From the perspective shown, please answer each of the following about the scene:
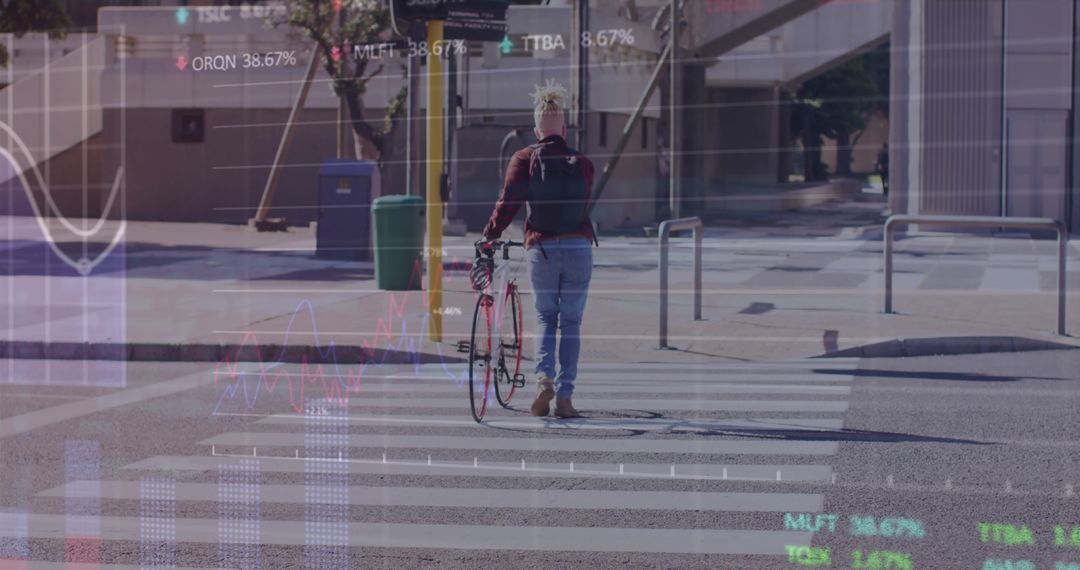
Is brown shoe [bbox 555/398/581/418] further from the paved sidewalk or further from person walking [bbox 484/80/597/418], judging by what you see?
the paved sidewalk

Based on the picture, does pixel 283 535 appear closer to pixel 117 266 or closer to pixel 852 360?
pixel 852 360

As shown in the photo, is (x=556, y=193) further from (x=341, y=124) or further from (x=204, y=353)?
(x=341, y=124)

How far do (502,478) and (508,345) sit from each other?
2046mm

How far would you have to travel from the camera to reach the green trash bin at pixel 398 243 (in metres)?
15.7

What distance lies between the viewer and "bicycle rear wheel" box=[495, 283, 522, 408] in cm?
920

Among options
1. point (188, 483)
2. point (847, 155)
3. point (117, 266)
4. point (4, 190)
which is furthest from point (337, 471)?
point (847, 155)

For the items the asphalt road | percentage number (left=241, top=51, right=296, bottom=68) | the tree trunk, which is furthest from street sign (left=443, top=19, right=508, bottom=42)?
the tree trunk

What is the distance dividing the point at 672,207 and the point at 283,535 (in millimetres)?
20130
